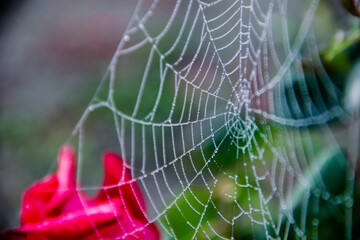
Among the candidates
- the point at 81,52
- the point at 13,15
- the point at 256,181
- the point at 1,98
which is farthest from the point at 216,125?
the point at 13,15

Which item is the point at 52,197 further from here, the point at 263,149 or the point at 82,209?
the point at 263,149

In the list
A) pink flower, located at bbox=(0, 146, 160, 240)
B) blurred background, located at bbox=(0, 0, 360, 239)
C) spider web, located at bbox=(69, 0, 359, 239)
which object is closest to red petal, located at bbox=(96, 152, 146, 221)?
pink flower, located at bbox=(0, 146, 160, 240)

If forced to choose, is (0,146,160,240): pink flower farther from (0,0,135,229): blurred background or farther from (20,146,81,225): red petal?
(0,0,135,229): blurred background

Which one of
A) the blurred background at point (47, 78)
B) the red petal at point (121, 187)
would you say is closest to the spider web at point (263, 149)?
the red petal at point (121, 187)

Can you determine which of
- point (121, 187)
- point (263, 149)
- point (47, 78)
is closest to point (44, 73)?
point (47, 78)

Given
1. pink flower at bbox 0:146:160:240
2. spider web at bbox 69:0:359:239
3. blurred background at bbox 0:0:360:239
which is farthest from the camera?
blurred background at bbox 0:0:360:239

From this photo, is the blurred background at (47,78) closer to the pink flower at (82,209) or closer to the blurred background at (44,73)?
the blurred background at (44,73)

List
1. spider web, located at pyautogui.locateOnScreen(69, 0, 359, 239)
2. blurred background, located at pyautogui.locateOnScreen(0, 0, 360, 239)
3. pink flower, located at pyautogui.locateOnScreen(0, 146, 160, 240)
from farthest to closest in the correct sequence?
blurred background, located at pyautogui.locateOnScreen(0, 0, 360, 239) → spider web, located at pyautogui.locateOnScreen(69, 0, 359, 239) → pink flower, located at pyautogui.locateOnScreen(0, 146, 160, 240)
